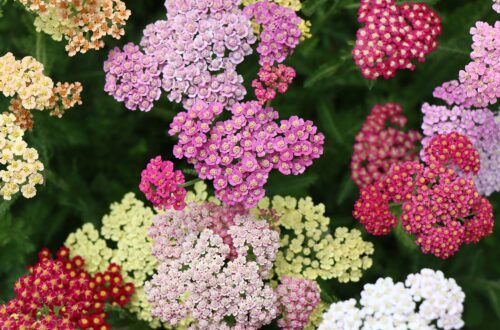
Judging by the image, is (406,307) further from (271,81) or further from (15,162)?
(15,162)

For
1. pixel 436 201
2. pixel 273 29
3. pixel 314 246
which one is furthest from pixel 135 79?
pixel 436 201

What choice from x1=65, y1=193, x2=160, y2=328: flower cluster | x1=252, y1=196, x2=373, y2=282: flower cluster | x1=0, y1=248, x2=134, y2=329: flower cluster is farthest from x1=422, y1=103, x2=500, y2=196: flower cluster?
x1=0, y1=248, x2=134, y2=329: flower cluster

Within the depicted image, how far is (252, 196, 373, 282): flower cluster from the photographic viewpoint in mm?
4922

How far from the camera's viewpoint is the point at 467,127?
16.3 feet

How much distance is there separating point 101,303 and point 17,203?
138 cm

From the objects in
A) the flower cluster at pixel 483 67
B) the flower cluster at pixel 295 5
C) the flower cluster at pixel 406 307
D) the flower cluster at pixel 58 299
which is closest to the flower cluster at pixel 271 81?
the flower cluster at pixel 295 5

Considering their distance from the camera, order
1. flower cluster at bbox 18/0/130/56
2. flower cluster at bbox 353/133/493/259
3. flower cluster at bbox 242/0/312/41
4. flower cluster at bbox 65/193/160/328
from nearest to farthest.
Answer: flower cluster at bbox 353/133/493/259 → flower cluster at bbox 18/0/130/56 → flower cluster at bbox 242/0/312/41 → flower cluster at bbox 65/193/160/328

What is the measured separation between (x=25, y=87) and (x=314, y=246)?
2149mm

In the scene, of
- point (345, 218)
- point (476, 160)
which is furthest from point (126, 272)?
point (476, 160)

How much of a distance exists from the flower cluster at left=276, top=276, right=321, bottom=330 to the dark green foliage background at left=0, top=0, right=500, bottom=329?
0.63 metres

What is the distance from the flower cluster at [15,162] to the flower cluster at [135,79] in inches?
25.5

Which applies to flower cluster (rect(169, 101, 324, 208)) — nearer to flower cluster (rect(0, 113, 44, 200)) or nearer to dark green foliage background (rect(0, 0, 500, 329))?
dark green foliage background (rect(0, 0, 500, 329))

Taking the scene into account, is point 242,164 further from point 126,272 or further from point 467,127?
point 467,127

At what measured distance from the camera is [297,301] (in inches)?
182
